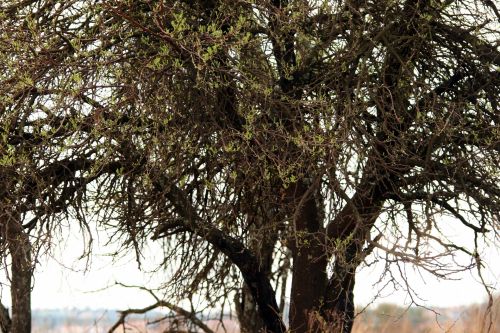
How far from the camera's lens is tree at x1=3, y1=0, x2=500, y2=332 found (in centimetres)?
779

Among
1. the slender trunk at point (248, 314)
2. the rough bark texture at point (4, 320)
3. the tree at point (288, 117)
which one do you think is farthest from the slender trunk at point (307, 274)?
the rough bark texture at point (4, 320)

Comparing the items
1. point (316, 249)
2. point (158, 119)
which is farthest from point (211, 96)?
point (316, 249)

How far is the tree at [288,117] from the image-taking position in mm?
7789

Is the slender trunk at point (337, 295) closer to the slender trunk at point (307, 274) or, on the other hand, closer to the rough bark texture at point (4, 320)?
the slender trunk at point (307, 274)

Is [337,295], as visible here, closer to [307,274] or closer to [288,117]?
[307,274]

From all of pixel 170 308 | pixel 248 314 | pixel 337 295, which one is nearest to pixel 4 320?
pixel 170 308

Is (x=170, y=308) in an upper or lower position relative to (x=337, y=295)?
upper

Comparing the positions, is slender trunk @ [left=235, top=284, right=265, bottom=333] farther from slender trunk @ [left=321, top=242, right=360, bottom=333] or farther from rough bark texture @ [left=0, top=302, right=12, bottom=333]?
rough bark texture @ [left=0, top=302, right=12, bottom=333]

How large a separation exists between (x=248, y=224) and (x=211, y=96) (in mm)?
2188

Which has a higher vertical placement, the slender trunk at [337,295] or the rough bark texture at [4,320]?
the rough bark texture at [4,320]

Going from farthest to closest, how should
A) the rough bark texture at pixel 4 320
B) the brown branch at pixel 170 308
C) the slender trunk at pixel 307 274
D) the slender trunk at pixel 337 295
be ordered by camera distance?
the brown branch at pixel 170 308
the rough bark texture at pixel 4 320
the slender trunk at pixel 307 274
the slender trunk at pixel 337 295

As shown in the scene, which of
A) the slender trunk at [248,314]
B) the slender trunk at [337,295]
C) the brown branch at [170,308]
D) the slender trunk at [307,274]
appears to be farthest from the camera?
the slender trunk at [248,314]

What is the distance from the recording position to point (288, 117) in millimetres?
8438

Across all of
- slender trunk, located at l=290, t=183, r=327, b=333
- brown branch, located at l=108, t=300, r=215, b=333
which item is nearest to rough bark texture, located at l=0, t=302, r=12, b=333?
brown branch, located at l=108, t=300, r=215, b=333
